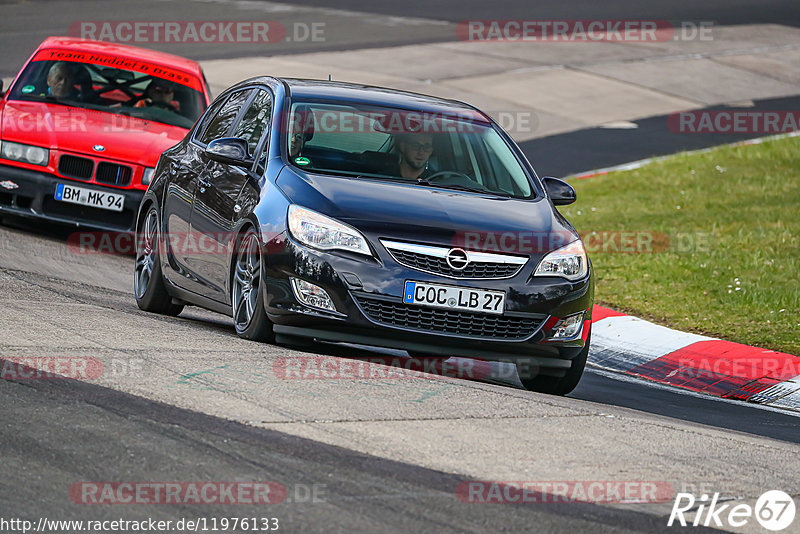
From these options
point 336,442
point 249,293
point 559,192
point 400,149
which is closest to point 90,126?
point 400,149

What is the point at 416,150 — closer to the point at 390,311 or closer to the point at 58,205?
the point at 390,311

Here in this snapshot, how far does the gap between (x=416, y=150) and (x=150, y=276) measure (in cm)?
223

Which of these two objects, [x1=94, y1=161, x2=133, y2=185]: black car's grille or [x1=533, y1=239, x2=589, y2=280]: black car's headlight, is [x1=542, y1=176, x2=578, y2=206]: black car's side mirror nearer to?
[x1=533, y1=239, x2=589, y2=280]: black car's headlight

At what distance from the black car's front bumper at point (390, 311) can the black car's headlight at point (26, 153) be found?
5.01 meters

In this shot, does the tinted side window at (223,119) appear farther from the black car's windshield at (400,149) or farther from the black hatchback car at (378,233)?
the black car's windshield at (400,149)

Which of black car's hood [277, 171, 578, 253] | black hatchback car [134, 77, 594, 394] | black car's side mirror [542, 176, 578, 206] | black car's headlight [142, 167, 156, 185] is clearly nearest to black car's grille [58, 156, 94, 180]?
black car's headlight [142, 167, 156, 185]

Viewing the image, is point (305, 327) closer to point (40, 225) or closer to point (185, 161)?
point (185, 161)

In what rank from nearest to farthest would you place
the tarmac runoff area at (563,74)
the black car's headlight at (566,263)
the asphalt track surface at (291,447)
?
the asphalt track surface at (291,447), the black car's headlight at (566,263), the tarmac runoff area at (563,74)

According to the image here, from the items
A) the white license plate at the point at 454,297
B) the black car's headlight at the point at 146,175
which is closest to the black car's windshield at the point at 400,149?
the white license plate at the point at 454,297

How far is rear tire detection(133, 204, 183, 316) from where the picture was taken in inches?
378

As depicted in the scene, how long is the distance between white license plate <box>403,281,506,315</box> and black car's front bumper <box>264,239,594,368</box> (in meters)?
0.03

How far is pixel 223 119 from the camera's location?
951 cm

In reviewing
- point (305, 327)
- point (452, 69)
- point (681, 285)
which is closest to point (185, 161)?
point (305, 327)

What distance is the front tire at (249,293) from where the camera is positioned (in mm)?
7828
